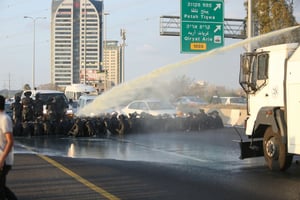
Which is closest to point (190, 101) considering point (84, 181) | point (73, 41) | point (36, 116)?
point (36, 116)

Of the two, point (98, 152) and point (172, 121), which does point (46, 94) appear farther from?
point (98, 152)

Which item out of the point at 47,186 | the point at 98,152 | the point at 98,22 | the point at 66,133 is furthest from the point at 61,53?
the point at 47,186

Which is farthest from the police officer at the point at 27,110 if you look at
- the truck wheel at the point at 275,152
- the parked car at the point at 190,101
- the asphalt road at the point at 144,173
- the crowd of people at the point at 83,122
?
the truck wheel at the point at 275,152

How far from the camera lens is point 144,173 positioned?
1029 cm

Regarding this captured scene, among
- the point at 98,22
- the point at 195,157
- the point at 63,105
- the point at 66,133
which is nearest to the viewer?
the point at 195,157

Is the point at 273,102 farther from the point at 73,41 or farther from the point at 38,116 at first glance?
the point at 73,41

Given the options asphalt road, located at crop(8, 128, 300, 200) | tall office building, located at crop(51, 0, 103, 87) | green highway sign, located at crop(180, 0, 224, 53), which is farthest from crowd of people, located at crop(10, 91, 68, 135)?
tall office building, located at crop(51, 0, 103, 87)

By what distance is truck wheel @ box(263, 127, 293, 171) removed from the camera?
10.4 m

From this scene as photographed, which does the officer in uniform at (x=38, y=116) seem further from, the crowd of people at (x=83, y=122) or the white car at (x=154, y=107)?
the white car at (x=154, y=107)

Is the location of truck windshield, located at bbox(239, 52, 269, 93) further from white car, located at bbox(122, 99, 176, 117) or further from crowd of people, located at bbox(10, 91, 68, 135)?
white car, located at bbox(122, 99, 176, 117)

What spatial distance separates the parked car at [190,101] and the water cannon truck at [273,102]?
44.9ft

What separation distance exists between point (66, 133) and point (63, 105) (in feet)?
6.96

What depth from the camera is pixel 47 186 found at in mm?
8695

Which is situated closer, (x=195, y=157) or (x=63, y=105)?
(x=195, y=157)
